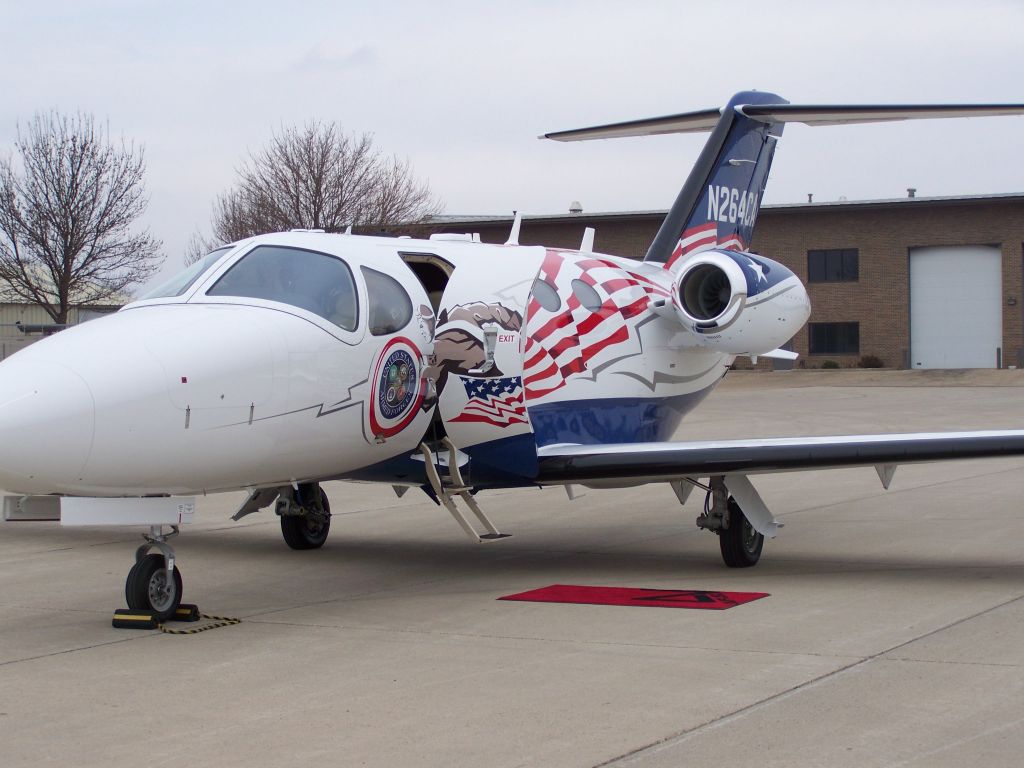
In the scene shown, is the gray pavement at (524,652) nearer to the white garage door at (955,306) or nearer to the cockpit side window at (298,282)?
the cockpit side window at (298,282)

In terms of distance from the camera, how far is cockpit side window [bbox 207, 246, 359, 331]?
9180 mm

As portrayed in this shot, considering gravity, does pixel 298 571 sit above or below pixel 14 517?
below

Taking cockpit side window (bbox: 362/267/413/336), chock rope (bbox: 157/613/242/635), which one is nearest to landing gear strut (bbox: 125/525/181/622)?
chock rope (bbox: 157/613/242/635)

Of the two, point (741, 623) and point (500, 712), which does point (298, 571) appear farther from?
point (500, 712)

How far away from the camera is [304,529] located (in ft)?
42.2

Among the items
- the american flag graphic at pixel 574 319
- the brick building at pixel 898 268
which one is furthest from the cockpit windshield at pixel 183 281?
the brick building at pixel 898 268

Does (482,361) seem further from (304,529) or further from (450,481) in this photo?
(304,529)

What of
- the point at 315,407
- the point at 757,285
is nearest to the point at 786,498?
the point at 757,285

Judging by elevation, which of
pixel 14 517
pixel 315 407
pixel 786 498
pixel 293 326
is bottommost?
pixel 786 498

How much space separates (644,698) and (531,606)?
118 inches

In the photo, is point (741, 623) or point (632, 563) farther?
point (632, 563)

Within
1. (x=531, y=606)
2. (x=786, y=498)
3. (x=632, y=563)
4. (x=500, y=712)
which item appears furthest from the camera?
(x=786, y=498)

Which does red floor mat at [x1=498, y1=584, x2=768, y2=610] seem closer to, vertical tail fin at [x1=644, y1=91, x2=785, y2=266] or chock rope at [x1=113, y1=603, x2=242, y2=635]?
chock rope at [x1=113, y1=603, x2=242, y2=635]

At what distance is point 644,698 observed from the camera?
662cm
